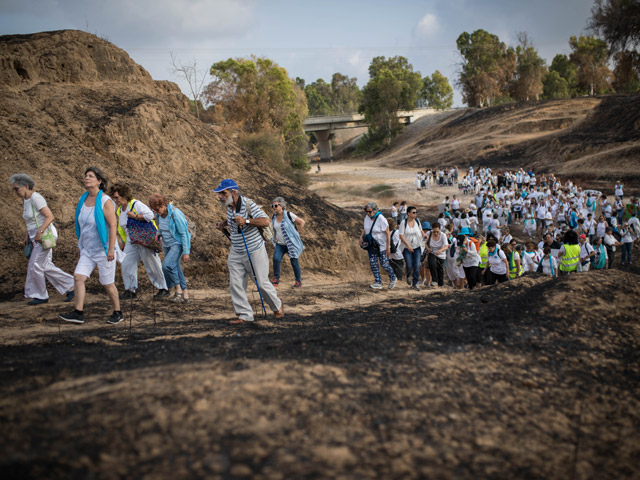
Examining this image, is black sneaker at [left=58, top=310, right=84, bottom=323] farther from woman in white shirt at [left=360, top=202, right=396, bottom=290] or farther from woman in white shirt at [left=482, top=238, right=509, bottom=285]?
woman in white shirt at [left=482, top=238, right=509, bottom=285]

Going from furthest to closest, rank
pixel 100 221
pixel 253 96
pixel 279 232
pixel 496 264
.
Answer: pixel 253 96, pixel 496 264, pixel 279 232, pixel 100 221

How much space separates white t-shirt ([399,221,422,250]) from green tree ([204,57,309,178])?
2341 cm

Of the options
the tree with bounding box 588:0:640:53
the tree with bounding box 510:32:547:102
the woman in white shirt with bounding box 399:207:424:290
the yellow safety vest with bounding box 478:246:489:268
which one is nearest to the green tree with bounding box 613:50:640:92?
the tree with bounding box 588:0:640:53

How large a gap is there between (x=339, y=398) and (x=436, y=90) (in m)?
102

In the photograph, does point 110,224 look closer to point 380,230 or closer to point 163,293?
point 163,293

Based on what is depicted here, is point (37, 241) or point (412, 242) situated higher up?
point (37, 241)

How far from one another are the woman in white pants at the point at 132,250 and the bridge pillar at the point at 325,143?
66.7 metres

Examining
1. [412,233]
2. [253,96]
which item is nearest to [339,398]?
[412,233]

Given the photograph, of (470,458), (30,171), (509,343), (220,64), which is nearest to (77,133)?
(30,171)

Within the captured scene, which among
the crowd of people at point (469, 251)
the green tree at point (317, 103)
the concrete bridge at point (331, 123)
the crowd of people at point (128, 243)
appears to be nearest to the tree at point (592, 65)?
the concrete bridge at point (331, 123)

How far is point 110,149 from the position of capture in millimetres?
10945

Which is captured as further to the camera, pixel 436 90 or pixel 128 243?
pixel 436 90

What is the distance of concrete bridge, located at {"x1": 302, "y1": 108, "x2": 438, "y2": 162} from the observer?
6981 cm

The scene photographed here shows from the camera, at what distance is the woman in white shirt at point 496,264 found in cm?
964
